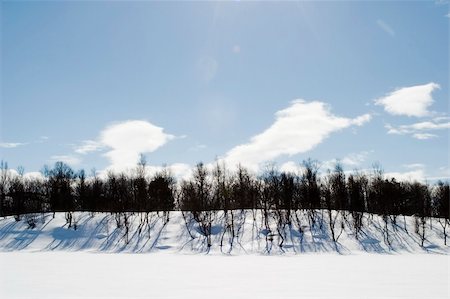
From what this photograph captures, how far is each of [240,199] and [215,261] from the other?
2397cm

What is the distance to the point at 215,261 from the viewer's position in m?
28.3

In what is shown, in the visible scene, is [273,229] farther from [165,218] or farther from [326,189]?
[165,218]

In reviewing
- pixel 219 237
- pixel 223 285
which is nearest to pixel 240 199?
pixel 219 237

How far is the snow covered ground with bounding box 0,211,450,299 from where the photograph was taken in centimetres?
1409

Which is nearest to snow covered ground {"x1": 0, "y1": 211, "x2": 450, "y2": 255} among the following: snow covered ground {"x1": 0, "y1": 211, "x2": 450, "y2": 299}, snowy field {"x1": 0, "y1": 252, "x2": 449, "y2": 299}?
snow covered ground {"x1": 0, "y1": 211, "x2": 450, "y2": 299}

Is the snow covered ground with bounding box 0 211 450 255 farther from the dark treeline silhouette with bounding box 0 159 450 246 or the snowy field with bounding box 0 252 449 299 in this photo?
the snowy field with bounding box 0 252 449 299

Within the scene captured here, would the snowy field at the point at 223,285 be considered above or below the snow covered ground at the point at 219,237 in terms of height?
above

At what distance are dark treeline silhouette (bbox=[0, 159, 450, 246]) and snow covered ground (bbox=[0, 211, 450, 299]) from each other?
1.18 metres

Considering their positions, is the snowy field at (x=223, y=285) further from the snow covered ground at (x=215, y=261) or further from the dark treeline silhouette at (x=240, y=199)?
the dark treeline silhouette at (x=240, y=199)

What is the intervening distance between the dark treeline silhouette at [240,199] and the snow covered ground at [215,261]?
1175mm

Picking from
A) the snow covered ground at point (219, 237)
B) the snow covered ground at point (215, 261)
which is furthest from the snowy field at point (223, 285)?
the snow covered ground at point (219, 237)

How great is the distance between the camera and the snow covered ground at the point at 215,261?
14086 mm

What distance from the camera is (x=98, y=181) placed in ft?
223

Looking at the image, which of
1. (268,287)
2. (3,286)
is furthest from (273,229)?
(3,286)
